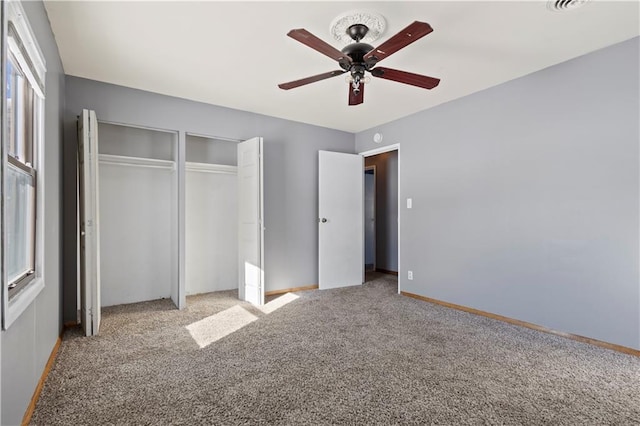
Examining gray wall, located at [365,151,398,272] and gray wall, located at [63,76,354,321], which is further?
gray wall, located at [365,151,398,272]

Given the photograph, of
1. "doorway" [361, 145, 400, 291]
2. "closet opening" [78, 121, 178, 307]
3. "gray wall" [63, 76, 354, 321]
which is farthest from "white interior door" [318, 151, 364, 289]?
"closet opening" [78, 121, 178, 307]

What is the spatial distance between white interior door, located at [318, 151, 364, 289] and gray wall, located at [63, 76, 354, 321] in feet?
0.45

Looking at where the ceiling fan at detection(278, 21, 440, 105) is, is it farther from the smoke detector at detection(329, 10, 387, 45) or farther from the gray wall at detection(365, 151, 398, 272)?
the gray wall at detection(365, 151, 398, 272)

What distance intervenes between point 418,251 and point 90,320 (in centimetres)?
357

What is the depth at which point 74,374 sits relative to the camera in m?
2.17

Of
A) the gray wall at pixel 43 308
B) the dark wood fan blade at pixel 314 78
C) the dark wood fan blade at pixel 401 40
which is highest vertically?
the dark wood fan blade at pixel 401 40

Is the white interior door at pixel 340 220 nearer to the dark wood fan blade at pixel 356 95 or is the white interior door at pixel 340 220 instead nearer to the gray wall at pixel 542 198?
the gray wall at pixel 542 198

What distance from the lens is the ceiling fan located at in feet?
6.26

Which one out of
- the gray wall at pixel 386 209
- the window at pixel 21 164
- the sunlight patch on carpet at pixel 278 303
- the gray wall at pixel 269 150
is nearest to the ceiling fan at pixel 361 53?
the window at pixel 21 164

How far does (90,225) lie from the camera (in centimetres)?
283

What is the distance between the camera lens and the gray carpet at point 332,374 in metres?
1.75

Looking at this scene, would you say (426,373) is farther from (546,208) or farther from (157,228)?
(157,228)

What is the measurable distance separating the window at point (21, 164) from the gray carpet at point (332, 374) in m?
0.74

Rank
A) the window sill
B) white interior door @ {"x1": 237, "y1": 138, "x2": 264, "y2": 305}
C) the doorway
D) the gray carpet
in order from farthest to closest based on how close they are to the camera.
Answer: the doorway, white interior door @ {"x1": 237, "y1": 138, "x2": 264, "y2": 305}, the gray carpet, the window sill
